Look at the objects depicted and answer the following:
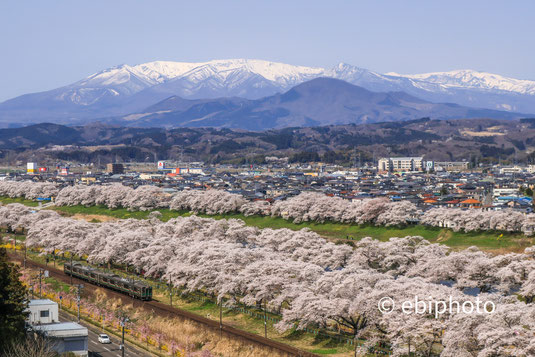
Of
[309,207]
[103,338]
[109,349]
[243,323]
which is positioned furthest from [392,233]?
[109,349]

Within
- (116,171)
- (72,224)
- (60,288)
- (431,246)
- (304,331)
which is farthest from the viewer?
(116,171)

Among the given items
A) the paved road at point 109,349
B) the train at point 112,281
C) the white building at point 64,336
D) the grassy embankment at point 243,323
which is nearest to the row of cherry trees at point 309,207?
the grassy embankment at point 243,323

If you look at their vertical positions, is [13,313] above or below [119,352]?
above

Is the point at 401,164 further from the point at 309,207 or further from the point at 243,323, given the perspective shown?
the point at 243,323

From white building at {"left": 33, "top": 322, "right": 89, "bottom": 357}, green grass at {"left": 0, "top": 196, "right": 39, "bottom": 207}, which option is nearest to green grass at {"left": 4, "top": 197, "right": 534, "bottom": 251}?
green grass at {"left": 0, "top": 196, "right": 39, "bottom": 207}

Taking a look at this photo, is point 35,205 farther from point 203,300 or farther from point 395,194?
point 203,300

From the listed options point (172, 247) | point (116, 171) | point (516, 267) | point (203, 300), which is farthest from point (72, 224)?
point (116, 171)

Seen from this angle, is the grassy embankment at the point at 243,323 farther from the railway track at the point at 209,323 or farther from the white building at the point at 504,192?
the white building at the point at 504,192

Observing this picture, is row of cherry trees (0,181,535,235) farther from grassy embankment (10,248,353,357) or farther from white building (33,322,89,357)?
white building (33,322,89,357)
